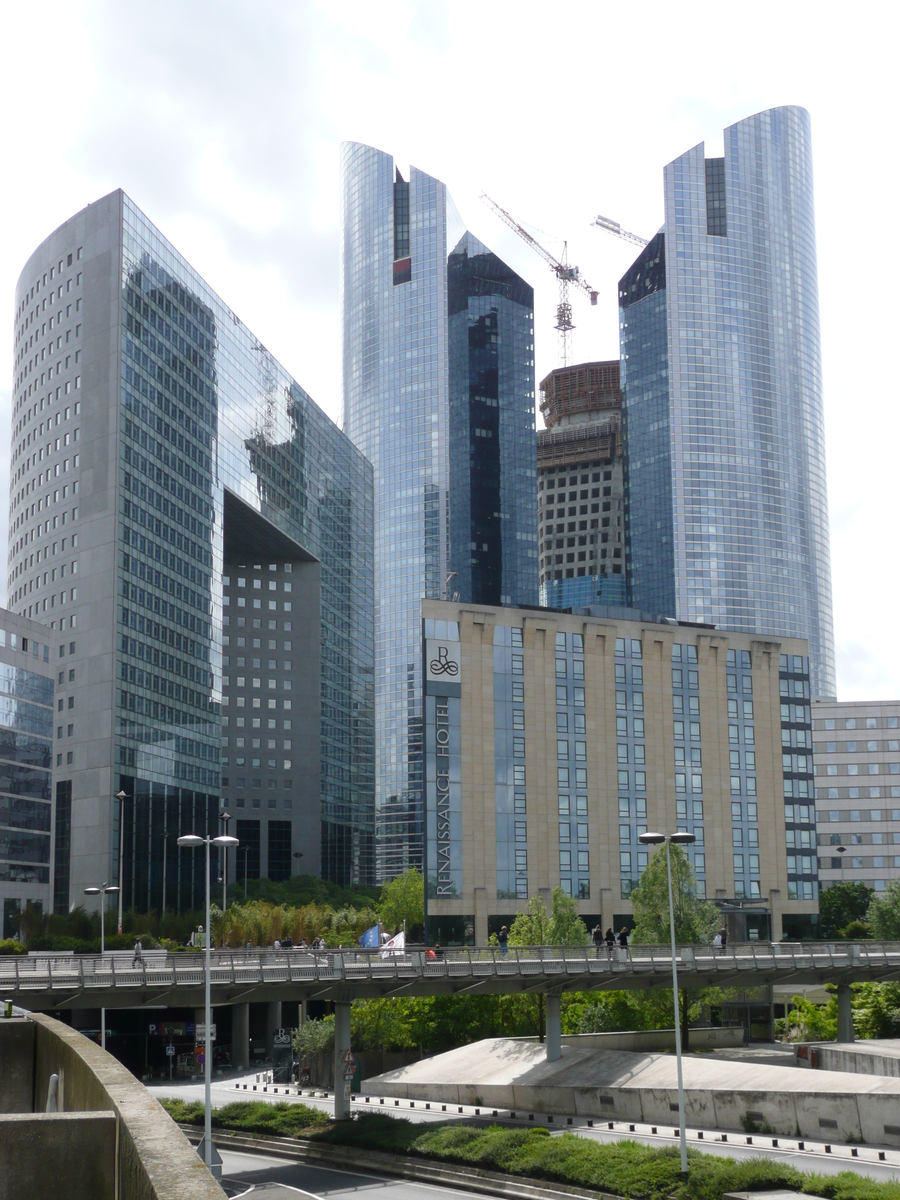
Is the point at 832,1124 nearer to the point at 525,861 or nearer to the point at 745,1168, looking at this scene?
the point at 745,1168

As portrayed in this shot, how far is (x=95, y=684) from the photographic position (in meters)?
139

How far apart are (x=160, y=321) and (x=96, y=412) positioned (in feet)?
53.6

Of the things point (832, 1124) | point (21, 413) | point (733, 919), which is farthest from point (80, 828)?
point (832, 1124)

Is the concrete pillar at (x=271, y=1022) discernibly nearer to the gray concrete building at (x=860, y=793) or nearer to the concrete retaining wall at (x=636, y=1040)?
the concrete retaining wall at (x=636, y=1040)

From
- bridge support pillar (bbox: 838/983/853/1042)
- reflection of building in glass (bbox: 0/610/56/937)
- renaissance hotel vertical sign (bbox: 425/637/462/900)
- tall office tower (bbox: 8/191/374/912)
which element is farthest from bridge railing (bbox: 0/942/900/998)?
tall office tower (bbox: 8/191/374/912)

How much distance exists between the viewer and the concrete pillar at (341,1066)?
221ft

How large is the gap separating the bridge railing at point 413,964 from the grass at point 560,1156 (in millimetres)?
7631

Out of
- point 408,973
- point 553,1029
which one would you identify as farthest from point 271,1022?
point 408,973

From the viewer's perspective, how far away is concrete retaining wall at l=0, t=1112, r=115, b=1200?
8.47 metres

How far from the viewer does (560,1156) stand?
→ 169ft

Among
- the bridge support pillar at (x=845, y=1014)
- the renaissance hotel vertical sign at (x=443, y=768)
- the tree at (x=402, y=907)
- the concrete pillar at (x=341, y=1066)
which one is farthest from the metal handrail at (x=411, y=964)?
the tree at (x=402, y=907)

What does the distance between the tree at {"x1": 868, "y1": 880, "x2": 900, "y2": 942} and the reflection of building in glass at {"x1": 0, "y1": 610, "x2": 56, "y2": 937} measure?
3311 inches

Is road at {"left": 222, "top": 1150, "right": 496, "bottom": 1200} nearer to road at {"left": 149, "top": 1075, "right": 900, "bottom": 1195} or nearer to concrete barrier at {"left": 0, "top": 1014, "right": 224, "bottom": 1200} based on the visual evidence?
road at {"left": 149, "top": 1075, "right": 900, "bottom": 1195}

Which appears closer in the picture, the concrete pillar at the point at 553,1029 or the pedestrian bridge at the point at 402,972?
the pedestrian bridge at the point at 402,972
